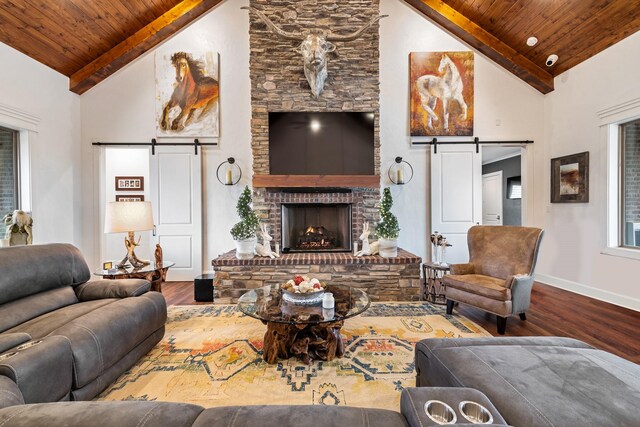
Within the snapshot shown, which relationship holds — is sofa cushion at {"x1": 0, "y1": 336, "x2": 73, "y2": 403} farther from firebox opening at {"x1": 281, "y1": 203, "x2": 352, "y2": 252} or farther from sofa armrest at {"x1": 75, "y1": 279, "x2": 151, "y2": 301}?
firebox opening at {"x1": 281, "y1": 203, "x2": 352, "y2": 252}

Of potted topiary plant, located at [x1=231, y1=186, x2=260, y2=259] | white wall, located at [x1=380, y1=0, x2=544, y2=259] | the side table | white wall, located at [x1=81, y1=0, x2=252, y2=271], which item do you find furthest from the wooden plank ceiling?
potted topiary plant, located at [x1=231, y1=186, x2=260, y2=259]

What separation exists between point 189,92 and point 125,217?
283 cm

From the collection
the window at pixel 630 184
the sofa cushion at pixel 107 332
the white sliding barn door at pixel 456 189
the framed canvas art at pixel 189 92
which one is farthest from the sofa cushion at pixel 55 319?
the window at pixel 630 184

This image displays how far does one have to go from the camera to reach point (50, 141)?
3.91m

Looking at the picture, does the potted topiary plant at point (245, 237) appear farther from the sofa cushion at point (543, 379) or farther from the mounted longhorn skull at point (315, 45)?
the sofa cushion at point (543, 379)

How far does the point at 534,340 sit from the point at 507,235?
191cm

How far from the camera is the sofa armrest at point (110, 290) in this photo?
229cm

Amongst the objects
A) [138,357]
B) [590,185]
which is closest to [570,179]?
[590,185]

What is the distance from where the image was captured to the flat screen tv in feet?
13.8

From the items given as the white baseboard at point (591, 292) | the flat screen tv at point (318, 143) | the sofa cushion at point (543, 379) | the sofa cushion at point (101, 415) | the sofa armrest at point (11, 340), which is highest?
the flat screen tv at point (318, 143)

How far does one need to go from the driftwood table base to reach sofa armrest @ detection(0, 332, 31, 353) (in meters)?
1.38

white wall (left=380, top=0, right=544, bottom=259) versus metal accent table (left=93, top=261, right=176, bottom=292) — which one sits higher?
white wall (left=380, top=0, right=544, bottom=259)

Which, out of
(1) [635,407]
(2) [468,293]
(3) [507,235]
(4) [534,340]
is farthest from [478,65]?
(1) [635,407]

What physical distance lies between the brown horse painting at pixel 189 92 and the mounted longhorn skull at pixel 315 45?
4.45 feet
